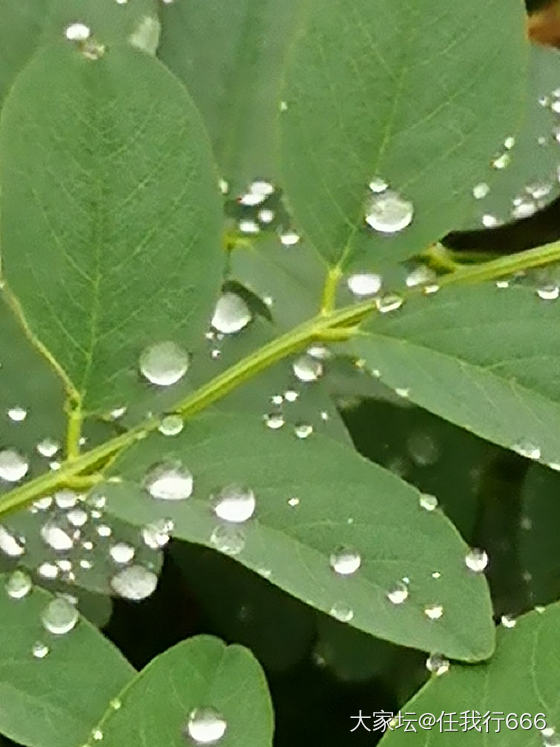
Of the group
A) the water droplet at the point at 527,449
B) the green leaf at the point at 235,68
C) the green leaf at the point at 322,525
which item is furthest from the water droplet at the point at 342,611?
the green leaf at the point at 235,68

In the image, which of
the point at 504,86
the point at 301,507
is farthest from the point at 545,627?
the point at 504,86

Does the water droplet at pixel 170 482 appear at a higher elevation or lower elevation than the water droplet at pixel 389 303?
lower

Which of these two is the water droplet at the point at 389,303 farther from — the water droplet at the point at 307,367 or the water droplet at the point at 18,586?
the water droplet at the point at 18,586

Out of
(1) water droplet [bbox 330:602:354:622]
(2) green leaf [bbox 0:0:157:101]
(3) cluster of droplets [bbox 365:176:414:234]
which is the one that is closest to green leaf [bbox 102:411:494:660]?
(1) water droplet [bbox 330:602:354:622]

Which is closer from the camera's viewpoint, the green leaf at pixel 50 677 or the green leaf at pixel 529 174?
the green leaf at pixel 50 677

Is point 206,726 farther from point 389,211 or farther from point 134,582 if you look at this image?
point 389,211

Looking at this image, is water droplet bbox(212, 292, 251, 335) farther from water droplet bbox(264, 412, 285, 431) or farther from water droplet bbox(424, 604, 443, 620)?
water droplet bbox(424, 604, 443, 620)
